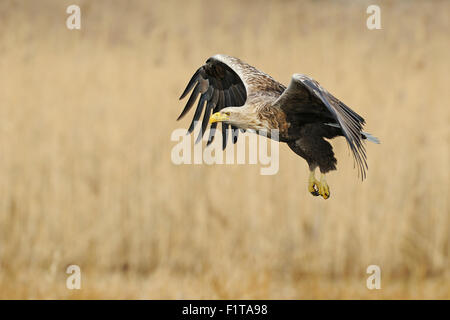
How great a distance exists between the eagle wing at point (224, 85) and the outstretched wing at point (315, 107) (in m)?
0.17

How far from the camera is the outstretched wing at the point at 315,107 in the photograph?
3.55 feet

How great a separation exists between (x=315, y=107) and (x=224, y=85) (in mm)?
810

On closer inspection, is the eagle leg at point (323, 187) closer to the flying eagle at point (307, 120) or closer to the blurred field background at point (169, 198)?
the flying eagle at point (307, 120)

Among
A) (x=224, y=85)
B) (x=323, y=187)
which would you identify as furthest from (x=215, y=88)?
(x=323, y=187)

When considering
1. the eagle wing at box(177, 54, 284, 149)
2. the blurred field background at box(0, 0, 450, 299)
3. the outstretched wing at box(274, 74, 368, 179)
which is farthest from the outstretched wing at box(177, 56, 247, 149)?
the blurred field background at box(0, 0, 450, 299)

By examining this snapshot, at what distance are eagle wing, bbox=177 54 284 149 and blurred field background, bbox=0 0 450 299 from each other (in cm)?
450

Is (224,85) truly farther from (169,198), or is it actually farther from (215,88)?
(169,198)

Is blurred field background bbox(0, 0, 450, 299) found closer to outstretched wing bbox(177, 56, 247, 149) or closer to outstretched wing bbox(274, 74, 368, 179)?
outstretched wing bbox(177, 56, 247, 149)

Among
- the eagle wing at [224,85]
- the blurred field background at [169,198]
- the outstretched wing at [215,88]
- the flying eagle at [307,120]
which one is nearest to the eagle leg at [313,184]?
the flying eagle at [307,120]

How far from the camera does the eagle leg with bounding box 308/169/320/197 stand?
0.95m

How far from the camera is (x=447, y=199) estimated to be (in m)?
6.98

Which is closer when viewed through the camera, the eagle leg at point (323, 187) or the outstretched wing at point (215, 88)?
the eagle leg at point (323, 187)

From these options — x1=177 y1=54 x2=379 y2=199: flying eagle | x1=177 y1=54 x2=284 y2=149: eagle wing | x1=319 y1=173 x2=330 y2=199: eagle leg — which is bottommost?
x1=319 y1=173 x2=330 y2=199: eagle leg

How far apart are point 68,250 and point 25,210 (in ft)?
2.06
